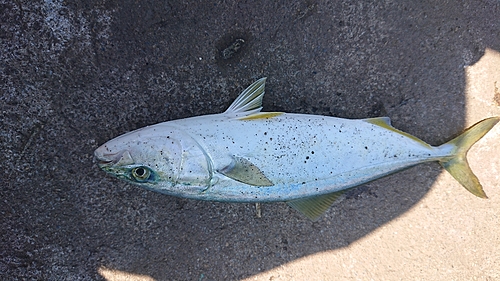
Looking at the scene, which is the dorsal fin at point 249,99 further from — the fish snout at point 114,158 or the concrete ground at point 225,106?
the fish snout at point 114,158

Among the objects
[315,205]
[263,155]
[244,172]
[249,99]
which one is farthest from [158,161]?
[315,205]

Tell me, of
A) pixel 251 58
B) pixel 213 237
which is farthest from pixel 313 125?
pixel 213 237

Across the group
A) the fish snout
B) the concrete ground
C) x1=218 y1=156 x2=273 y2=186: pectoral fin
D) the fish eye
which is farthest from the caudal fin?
the fish snout

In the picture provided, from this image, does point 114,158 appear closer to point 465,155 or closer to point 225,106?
point 225,106

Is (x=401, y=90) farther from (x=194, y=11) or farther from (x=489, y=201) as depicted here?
(x=194, y=11)

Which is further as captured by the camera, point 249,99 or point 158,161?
point 249,99

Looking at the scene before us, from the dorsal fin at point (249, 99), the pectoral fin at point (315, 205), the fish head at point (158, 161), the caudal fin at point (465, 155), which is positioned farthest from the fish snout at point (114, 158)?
the caudal fin at point (465, 155)

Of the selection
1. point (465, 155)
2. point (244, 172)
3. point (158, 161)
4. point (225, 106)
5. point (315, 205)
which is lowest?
point (465, 155)
